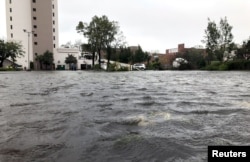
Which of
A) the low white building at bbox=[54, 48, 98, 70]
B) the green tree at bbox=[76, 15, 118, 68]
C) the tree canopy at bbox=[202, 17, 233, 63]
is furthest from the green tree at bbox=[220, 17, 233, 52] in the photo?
the low white building at bbox=[54, 48, 98, 70]

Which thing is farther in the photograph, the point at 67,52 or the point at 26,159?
the point at 67,52

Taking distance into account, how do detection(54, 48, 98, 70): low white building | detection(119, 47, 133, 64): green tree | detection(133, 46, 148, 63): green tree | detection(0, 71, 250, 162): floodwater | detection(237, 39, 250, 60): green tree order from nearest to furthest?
1. detection(0, 71, 250, 162): floodwater
2. detection(237, 39, 250, 60): green tree
3. detection(54, 48, 98, 70): low white building
4. detection(119, 47, 133, 64): green tree
5. detection(133, 46, 148, 63): green tree

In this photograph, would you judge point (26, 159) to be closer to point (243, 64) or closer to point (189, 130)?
point (189, 130)

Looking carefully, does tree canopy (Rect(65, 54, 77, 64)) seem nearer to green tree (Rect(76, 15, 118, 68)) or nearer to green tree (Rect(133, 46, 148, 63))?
green tree (Rect(76, 15, 118, 68))

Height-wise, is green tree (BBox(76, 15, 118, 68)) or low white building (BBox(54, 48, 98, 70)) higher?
green tree (BBox(76, 15, 118, 68))

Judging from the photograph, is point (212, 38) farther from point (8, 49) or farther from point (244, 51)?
point (8, 49)

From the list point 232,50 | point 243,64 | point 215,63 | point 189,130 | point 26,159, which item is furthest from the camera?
point 232,50

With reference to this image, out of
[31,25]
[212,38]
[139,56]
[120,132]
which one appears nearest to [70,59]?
[31,25]

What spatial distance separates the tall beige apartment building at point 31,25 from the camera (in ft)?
247

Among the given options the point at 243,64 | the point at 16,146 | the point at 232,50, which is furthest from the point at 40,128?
the point at 232,50

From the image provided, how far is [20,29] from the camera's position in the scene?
248ft

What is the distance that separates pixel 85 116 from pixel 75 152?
2086 mm

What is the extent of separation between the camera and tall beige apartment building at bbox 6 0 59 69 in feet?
247

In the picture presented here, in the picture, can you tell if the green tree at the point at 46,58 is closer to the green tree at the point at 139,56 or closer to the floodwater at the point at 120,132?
the green tree at the point at 139,56
